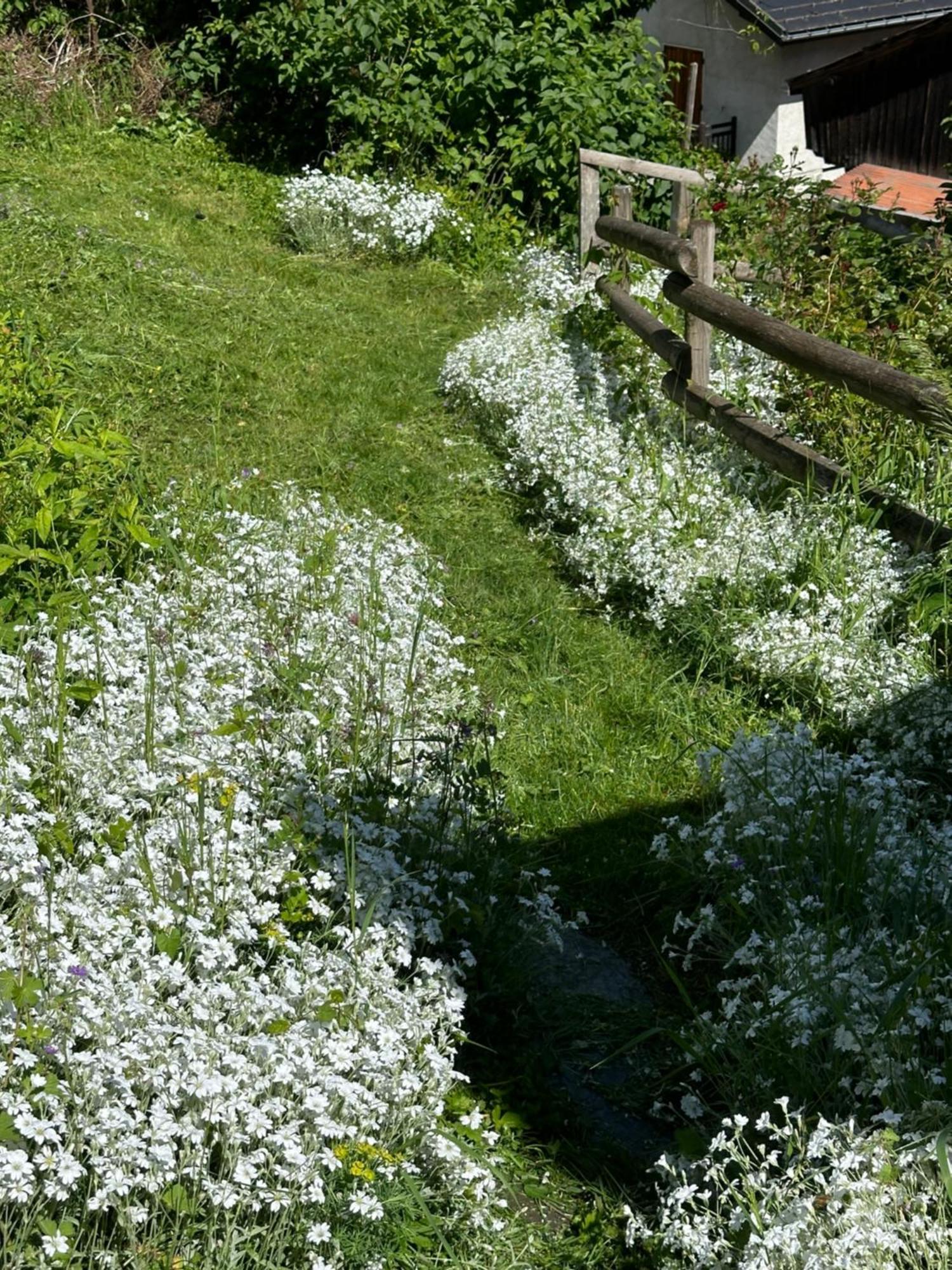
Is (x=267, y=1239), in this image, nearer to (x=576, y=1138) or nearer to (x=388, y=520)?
(x=576, y=1138)

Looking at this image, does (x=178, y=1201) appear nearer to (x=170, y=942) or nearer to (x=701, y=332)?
(x=170, y=942)

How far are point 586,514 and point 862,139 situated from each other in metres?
17.8

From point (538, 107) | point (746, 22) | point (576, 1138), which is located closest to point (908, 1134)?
point (576, 1138)

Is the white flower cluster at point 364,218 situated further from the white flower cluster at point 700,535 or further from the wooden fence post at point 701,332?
the wooden fence post at point 701,332

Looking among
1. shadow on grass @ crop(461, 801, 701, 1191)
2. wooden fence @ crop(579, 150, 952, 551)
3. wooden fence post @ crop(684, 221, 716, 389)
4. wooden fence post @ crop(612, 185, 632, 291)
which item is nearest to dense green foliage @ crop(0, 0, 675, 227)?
wooden fence post @ crop(612, 185, 632, 291)

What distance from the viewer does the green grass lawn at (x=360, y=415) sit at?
16.8ft

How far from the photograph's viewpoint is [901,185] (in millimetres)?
19047

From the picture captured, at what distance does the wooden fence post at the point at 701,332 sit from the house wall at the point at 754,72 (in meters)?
16.5

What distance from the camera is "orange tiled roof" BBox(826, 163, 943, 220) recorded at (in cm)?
1703

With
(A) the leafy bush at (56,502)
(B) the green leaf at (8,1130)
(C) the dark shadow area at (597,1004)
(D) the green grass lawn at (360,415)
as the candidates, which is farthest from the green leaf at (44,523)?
(B) the green leaf at (8,1130)

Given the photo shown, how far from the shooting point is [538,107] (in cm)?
1227

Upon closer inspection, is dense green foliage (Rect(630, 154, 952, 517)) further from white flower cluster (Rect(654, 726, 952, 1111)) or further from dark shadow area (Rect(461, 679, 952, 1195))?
dark shadow area (Rect(461, 679, 952, 1195))

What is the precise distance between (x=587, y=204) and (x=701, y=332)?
4.24m

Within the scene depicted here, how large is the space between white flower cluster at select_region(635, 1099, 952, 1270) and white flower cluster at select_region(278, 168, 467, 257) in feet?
31.5
